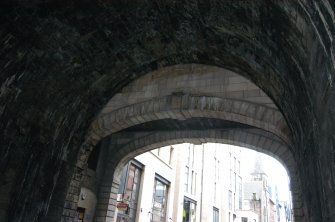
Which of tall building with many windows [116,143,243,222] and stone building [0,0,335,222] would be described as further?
tall building with many windows [116,143,243,222]

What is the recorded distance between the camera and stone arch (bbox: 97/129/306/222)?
10595 millimetres

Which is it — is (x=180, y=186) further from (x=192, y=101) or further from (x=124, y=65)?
(x=124, y=65)

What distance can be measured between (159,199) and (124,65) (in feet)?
55.4

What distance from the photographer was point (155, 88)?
35.2 ft

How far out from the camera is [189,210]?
2603 cm

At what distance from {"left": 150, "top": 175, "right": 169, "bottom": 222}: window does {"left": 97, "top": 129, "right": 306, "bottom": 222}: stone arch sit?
6702mm

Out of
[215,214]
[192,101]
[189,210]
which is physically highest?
[192,101]

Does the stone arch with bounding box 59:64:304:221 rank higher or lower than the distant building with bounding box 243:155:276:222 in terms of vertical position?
lower

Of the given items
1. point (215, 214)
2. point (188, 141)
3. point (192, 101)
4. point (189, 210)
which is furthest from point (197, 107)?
point (215, 214)

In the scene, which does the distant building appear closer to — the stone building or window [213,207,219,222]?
window [213,207,219,222]

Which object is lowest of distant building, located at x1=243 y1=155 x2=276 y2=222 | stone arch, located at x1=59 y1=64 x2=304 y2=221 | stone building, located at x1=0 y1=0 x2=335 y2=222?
stone building, located at x1=0 y1=0 x2=335 y2=222

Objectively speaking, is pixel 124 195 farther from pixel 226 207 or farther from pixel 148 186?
pixel 226 207

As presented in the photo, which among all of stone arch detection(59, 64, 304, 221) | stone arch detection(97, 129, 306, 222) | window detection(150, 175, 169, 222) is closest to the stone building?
stone arch detection(59, 64, 304, 221)

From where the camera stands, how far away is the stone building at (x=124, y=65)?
9.14 feet
